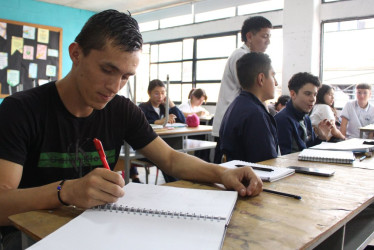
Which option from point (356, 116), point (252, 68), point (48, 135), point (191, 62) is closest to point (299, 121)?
point (252, 68)

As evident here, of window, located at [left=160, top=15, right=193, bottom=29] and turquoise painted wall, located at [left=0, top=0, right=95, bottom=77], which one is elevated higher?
window, located at [left=160, top=15, right=193, bottom=29]

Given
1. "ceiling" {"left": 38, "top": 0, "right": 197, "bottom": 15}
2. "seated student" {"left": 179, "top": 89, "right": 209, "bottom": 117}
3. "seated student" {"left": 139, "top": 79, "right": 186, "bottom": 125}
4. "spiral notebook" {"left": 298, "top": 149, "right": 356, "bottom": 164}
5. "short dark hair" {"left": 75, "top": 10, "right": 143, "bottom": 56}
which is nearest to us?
"short dark hair" {"left": 75, "top": 10, "right": 143, "bottom": 56}

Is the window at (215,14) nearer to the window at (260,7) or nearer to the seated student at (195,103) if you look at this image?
the window at (260,7)

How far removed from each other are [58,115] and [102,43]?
10.6 inches

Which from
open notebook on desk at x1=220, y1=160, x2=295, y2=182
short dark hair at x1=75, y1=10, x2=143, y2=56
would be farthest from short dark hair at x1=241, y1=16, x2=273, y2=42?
short dark hair at x1=75, y1=10, x2=143, y2=56

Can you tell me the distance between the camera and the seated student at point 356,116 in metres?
4.38

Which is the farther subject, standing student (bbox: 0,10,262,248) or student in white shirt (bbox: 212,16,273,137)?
student in white shirt (bbox: 212,16,273,137)

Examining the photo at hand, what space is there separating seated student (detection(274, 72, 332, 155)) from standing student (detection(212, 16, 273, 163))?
39cm

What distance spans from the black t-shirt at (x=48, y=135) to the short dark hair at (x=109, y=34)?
0.21 meters

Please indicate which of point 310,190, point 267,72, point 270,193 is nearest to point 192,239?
point 270,193

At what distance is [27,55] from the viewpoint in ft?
19.5

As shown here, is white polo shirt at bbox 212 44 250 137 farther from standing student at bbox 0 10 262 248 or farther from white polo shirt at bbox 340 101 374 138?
white polo shirt at bbox 340 101 374 138

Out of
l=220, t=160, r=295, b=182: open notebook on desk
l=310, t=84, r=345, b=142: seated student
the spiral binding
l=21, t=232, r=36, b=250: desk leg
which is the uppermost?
l=310, t=84, r=345, b=142: seated student

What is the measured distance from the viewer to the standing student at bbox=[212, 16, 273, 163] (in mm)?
2400
